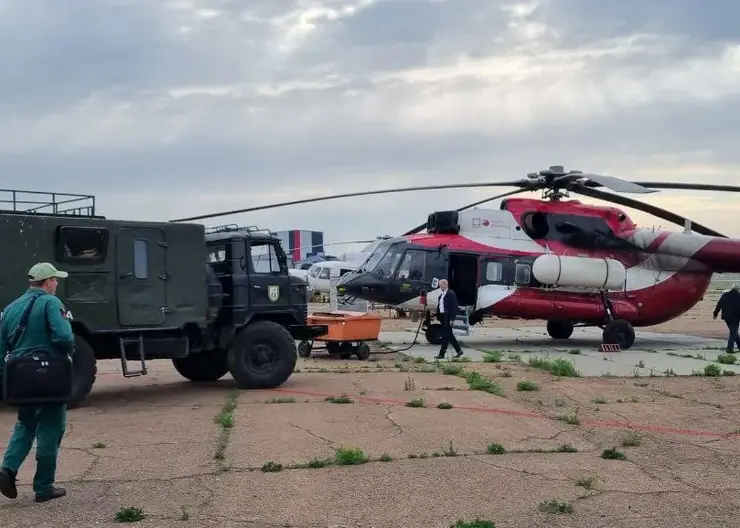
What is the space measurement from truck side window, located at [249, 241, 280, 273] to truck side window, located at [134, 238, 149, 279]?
158cm

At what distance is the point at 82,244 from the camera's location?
9.70 m

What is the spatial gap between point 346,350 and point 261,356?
4575 mm

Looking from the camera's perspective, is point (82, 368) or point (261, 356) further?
point (261, 356)

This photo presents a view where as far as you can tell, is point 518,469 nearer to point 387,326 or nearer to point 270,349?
point 270,349

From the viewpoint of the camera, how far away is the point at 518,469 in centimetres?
668

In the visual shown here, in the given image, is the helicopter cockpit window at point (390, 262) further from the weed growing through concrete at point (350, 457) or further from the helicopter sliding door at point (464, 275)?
the weed growing through concrete at point (350, 457)

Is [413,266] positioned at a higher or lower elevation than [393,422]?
higher

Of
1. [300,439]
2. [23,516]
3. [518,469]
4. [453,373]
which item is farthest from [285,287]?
[23,516]

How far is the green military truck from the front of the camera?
9469mm

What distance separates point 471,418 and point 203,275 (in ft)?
13.3

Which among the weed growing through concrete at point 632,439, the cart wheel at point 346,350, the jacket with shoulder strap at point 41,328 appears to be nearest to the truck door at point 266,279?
the cart wheel at point 346,350

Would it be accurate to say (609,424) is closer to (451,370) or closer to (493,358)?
(451,370)

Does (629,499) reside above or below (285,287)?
below

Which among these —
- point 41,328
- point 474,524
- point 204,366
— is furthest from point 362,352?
point 474,524
